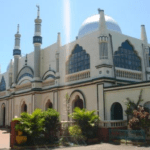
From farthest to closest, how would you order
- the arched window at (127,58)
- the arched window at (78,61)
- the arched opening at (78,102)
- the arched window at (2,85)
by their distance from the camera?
the arched window at (2,85) < the arched opening at (78,102) < the arched window at (78,61) < the arched window at (127,58)

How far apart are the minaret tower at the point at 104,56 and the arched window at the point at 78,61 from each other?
→ 6.53 feet

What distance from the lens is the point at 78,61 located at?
2377 cm

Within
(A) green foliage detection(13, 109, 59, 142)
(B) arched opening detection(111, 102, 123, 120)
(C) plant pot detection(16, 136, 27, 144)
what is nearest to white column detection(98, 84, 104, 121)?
(B) arched opening detection(111, 102, 123, 120)

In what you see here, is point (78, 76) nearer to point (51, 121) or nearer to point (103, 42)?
point (103, 42)

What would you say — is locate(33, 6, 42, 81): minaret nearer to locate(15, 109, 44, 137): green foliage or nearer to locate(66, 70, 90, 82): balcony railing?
locate(66, 70, 90, 82): balcony railing

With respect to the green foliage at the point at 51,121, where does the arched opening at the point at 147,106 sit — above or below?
above

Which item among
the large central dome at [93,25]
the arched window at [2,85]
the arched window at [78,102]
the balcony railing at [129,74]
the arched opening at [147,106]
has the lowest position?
the arched opening at [147,106]

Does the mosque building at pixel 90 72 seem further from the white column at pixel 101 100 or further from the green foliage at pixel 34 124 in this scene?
the green foliage at pixel 34 124

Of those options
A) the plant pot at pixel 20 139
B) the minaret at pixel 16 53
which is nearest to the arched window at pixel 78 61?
the plant pot at pixel 20 139

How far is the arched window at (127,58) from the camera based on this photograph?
22172mm

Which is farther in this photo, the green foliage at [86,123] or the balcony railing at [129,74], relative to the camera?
the balcony railing at [129,74]

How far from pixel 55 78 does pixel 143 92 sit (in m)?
11.3

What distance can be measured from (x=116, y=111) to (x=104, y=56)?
4783 millimetres

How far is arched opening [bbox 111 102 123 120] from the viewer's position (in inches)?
769
